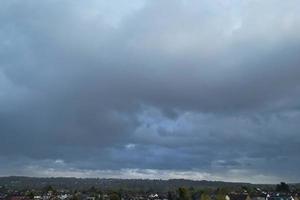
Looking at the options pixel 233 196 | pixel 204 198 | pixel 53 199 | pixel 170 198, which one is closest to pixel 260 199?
pixel 233 196

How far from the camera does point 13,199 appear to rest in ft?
570

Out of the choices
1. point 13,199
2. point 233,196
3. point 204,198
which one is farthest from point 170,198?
point 13,199

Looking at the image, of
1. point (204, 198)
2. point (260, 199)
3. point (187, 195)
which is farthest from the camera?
point (260, 199)

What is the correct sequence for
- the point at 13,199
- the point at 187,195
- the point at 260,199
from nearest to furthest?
the point at 187,195
the point at 13,199
the point at 260,199

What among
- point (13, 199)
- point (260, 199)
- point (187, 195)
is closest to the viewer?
point (187, 195)

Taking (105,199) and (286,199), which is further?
(105,199)

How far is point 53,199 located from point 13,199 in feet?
60.7

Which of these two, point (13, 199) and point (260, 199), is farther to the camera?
point (260, 199)

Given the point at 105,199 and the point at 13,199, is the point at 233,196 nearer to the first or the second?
the point at 105,199

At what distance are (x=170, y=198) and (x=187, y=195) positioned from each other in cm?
2400

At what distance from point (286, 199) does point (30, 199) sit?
77452 millimetres

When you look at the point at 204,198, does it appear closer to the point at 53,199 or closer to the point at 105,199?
the point at 105,199

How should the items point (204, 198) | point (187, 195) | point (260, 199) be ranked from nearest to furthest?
point (204, 198) → point (187, 195) → point (260, 199)

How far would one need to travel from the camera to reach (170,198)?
7328 inches
